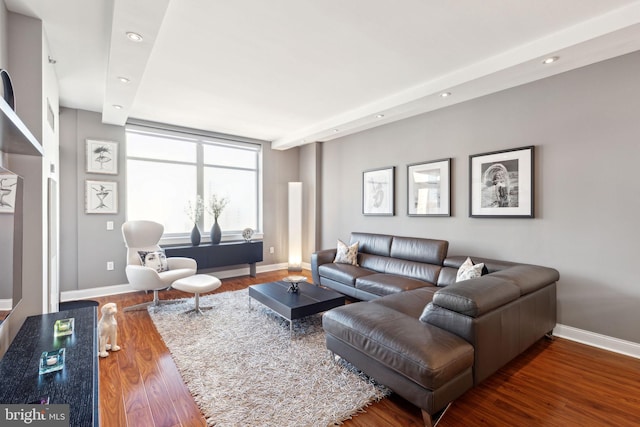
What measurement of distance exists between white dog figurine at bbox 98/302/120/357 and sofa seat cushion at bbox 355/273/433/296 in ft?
8.50

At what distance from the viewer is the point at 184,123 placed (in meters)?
4.86

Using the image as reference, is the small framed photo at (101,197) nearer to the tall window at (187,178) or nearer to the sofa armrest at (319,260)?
the tall window at (187,178)

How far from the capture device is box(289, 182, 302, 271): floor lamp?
5969mm

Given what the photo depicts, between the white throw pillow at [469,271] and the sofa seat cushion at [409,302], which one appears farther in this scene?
the white throw pillow at [469,271]

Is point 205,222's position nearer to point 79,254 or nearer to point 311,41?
point 79,254

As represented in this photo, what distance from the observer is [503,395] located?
2033 millimetres

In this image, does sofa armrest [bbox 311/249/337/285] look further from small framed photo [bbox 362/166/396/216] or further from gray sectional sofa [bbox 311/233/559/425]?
gray sectional sofa [bbox 311/233/559/425]

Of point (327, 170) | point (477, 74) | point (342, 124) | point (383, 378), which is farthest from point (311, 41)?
point (327, 170)

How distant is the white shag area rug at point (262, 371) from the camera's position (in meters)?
1.85

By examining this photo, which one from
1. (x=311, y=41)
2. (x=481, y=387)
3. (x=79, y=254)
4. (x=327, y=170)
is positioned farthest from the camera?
(x=327, y=170)

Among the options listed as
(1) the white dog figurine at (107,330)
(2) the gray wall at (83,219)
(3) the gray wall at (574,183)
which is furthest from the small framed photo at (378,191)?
(2) the gray wall at (83,219)

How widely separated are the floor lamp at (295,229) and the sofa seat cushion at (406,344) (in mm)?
3675

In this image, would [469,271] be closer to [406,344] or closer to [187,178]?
[406,344]

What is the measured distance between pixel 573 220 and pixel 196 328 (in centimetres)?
397
